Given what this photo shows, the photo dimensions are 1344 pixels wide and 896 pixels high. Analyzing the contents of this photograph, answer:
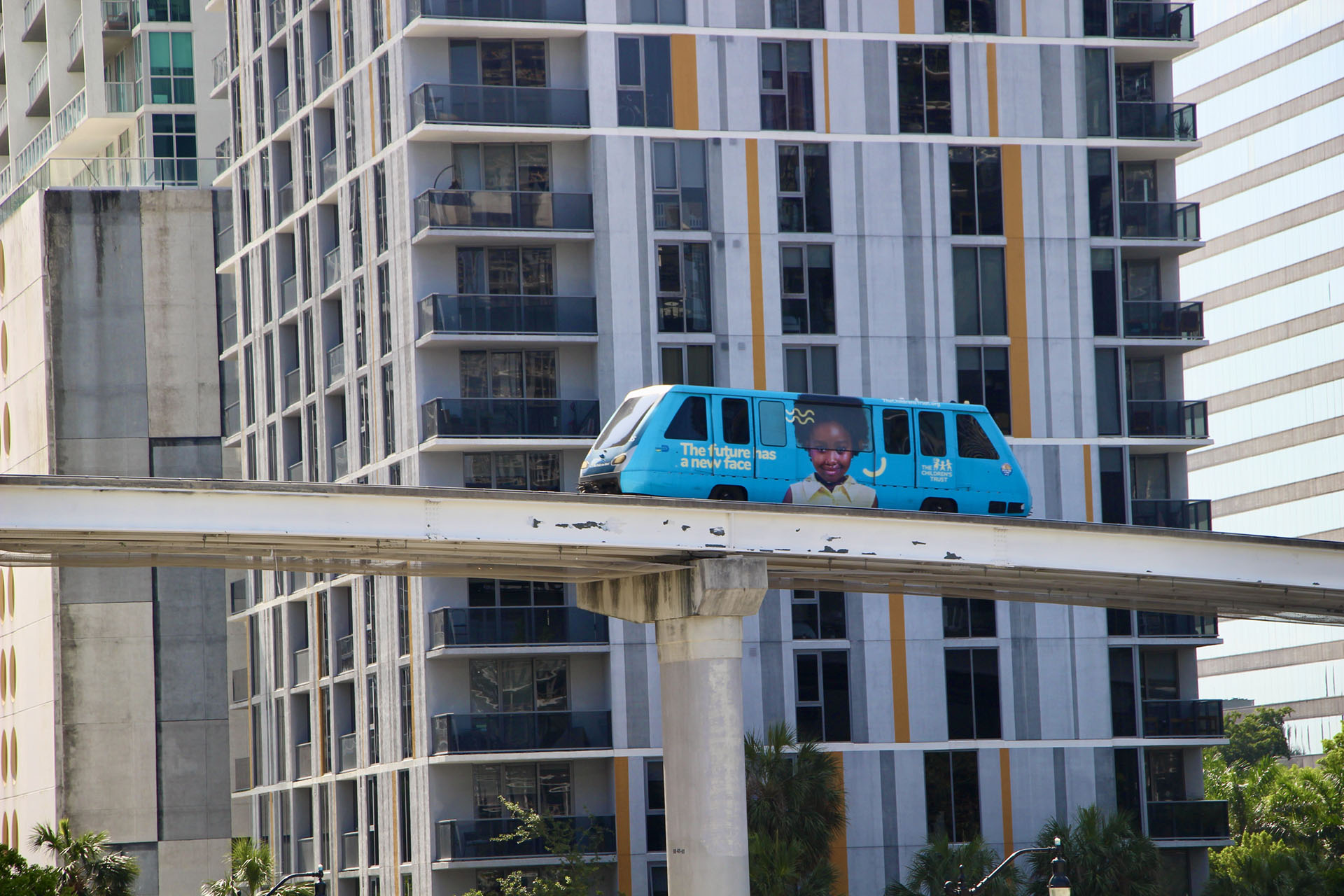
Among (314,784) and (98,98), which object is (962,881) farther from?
(98,98)

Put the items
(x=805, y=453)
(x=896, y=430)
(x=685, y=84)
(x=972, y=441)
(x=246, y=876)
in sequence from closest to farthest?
(x=805, y=453)
(x=896, y=430)
(x=972, y=441)
(x=685, y=84)
(x=246, y=876)

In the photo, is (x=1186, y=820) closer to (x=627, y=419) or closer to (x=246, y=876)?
(x=246, y=876)

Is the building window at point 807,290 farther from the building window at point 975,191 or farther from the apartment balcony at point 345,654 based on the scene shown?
the apartment balcony at point 345,654

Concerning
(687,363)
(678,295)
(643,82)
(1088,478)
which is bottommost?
(1088,478)

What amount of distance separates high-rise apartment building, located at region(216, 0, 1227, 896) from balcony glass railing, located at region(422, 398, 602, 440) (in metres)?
0.09

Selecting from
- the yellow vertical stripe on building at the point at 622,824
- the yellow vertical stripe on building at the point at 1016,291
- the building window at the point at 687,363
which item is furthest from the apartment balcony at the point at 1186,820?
the building window at the point at 687,363

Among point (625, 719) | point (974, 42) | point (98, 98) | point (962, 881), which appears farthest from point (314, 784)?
point (98, 98)

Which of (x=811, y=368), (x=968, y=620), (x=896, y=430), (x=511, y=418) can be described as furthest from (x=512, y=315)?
(x=896, y=430)

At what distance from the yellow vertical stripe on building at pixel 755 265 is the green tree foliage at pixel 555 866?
1307 cm

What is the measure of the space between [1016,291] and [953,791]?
14.1 m

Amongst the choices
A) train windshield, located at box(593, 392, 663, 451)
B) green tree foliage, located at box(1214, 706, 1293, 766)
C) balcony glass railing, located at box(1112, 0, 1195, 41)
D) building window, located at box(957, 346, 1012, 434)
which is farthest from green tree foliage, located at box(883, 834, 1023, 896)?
green tree foliage, located at box(1214, 706, 1293, 766)

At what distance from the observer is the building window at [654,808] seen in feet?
192

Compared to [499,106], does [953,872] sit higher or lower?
lower

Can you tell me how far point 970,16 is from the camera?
63781mm
